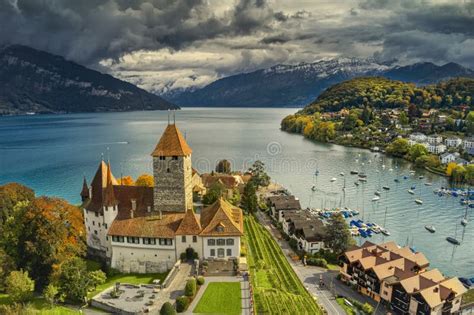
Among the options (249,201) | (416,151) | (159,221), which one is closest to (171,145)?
(159,221)

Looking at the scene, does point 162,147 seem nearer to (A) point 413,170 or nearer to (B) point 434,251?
(B) point 434,251

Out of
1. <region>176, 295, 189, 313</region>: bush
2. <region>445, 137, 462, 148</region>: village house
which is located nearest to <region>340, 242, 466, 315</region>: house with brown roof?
<region>176, 295, 189, 313</region>: bush

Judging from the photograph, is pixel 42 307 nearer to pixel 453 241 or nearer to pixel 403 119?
pixel 453 241

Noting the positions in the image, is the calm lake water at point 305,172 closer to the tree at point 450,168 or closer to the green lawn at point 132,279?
the tree at point 450,168

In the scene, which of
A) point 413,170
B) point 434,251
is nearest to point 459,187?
point 413,170

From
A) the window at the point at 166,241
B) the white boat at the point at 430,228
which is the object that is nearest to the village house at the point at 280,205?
the white boat at the point at 430,228
